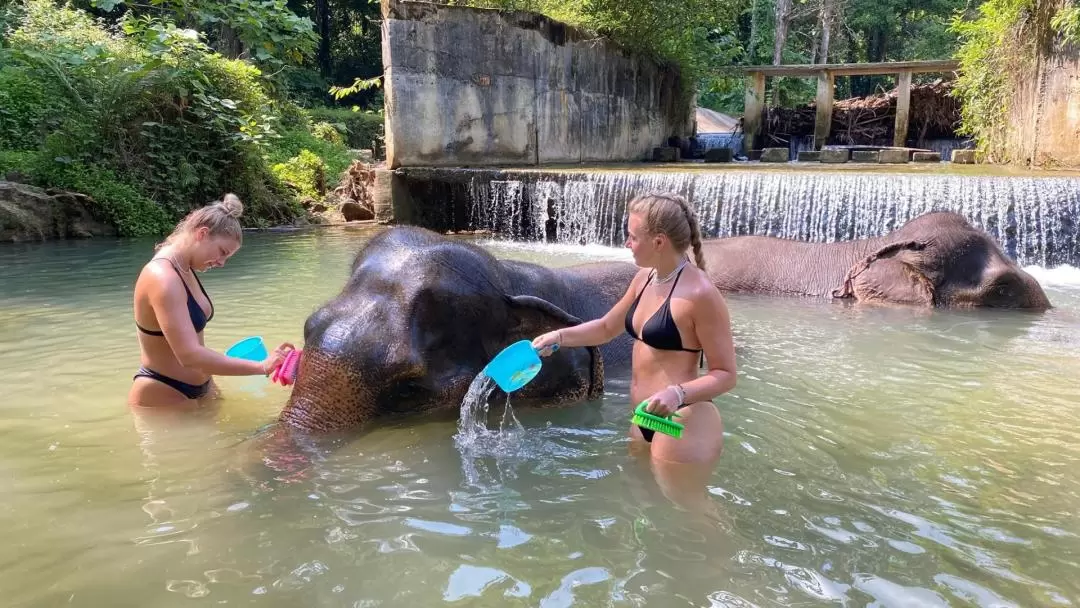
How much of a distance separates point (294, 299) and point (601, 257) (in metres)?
4.69

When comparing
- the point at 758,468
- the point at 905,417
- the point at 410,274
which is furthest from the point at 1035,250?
the point at 410,274

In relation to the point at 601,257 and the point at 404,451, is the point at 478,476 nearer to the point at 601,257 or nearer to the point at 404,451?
the point at 404,451

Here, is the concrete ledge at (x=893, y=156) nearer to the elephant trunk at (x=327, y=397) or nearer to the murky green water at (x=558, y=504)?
the murky green water at (x=558, y=504)

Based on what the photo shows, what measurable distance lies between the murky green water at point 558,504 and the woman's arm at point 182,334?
12.8 inches

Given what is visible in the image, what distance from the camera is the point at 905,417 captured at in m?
4.51

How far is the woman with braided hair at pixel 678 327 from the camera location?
11.0ft

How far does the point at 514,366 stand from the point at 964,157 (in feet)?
55.8

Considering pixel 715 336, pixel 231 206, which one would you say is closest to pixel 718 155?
pixel 231 206

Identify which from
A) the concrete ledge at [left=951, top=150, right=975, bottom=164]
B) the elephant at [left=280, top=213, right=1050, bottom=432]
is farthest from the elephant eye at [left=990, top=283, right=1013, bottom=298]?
the concrete ledge at [left=951, top=150, right=975, bottom=164]

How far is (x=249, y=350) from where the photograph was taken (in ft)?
14.5

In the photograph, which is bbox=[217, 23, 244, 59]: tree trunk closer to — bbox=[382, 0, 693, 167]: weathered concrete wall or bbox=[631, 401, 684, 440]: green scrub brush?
bbox=[382, 0, 693, 167]: weathered concrete wall

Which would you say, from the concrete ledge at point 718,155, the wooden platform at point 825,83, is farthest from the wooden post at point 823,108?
the concrete ledge at point 718,155

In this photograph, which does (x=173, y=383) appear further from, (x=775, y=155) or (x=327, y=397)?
(x=775, y=155)

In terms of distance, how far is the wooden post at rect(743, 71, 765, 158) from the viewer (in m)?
24.7
